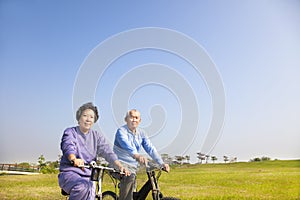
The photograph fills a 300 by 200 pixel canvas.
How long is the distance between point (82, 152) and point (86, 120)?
21cm

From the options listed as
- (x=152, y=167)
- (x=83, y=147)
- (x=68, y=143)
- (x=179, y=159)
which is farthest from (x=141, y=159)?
(x=68, y=143)

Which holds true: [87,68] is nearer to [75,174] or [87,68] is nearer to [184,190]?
[75,174]

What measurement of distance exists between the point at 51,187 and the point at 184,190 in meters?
2.22

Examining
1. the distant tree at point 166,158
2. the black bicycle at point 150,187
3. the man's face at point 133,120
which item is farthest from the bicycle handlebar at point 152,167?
the man's face at point 133,120

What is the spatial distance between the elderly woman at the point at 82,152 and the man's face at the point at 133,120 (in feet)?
1.40

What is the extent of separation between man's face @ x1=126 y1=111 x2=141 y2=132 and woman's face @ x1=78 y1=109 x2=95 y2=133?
0.53 metres

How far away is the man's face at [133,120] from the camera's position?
2922mm

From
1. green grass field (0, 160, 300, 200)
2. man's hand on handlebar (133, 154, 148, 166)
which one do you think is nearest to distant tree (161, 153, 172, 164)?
man's hand on handlebar (133, 154, 148, 166)

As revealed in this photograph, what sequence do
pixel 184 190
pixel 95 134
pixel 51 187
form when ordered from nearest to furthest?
pixel 95 134 < pixel 184 190 < pixel 51 187

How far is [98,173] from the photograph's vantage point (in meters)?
2.23

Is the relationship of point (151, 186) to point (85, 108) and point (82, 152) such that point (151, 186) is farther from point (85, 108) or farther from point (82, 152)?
point (85, 108)

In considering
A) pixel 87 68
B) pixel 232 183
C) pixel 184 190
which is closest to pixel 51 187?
pixel 184 190

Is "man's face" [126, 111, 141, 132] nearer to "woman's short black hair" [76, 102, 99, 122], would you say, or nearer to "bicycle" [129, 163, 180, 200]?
"bicycle" [129, 163, 180, 200]

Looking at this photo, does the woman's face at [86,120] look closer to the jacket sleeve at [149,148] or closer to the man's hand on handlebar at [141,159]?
the man's hand on handlebar at [141,159]
